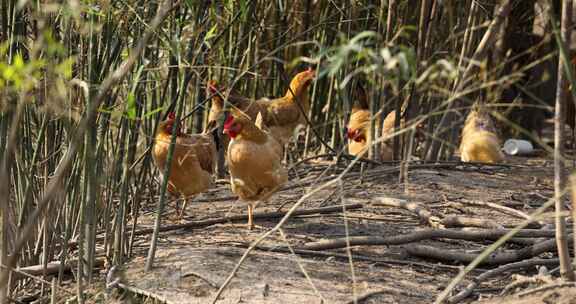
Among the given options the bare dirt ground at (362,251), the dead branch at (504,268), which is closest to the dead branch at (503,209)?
the bare dirt ground at (362,251)

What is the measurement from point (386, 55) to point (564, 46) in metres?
0.86

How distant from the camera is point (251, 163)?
5.14 meters

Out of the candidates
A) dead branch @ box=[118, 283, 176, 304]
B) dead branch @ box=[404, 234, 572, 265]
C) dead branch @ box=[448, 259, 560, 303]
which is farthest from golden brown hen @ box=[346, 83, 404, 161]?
dead branch @ box=[118, 283, 176, 304]

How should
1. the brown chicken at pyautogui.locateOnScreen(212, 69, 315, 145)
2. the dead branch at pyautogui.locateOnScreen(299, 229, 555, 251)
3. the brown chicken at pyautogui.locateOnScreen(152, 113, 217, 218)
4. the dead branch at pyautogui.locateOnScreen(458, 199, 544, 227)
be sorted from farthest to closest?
the brown chicken at pyautogui.locateOnScreen(212, 69, 315, 145) → the brown chicken at pyautogui.locateOnScreen(152, 113, 217, 218) → the dead branch at pyautogui.locateOnScreen(458, 199, 544, 227) → the dead branch at pyautogui.locateOnScreen(299, 229, 555, 251)

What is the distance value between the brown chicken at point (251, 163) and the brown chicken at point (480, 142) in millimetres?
2611

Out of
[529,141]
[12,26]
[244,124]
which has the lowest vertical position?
[529,141]

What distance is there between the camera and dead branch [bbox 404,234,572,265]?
4.11m

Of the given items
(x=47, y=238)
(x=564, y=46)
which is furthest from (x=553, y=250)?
(x=47, y=238)

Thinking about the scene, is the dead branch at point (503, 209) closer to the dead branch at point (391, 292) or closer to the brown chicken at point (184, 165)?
the dead branch at point (391, 292)

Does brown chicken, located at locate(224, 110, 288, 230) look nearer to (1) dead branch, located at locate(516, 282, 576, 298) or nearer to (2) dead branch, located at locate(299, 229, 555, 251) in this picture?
(2) dead branch, located at locate(299, 229, 555, 251)

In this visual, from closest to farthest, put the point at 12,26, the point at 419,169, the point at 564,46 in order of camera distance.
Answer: the point at 564,46
the point at 12,26
the point at 419,169

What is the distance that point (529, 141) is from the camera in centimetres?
933

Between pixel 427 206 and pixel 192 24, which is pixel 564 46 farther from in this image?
pixel 427 206

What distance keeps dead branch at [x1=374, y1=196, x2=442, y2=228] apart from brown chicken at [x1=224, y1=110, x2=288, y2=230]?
589 millimetres
